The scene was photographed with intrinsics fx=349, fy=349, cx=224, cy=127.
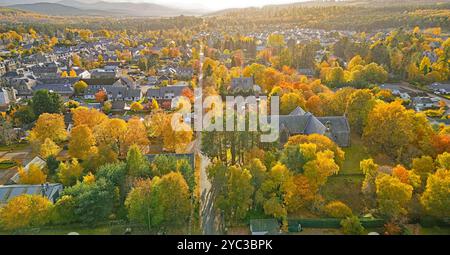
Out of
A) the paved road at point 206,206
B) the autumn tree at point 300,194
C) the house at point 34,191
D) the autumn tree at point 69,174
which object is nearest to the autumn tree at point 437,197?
the autumn tree at point 300,194

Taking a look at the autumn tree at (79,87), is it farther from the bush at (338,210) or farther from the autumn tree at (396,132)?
the bush at (338,210)

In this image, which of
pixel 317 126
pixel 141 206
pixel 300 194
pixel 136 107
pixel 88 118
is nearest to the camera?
pixel 141 206

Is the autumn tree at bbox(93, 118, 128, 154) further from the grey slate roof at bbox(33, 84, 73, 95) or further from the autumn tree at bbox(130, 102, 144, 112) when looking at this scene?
the grey slate roof at bbox(33, 84, 73, 95)

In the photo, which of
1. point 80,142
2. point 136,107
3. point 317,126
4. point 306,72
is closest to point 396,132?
point 317,126

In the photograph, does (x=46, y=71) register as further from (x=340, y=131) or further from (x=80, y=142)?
(x=340, y=131)

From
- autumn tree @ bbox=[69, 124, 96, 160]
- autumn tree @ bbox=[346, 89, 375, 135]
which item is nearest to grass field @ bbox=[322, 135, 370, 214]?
autumn tree @ bbox=[346, 89, 375, 135]

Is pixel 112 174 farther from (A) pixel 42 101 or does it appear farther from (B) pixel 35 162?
(A) pixel 42 101

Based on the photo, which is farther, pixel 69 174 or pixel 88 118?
pixel 88 118
